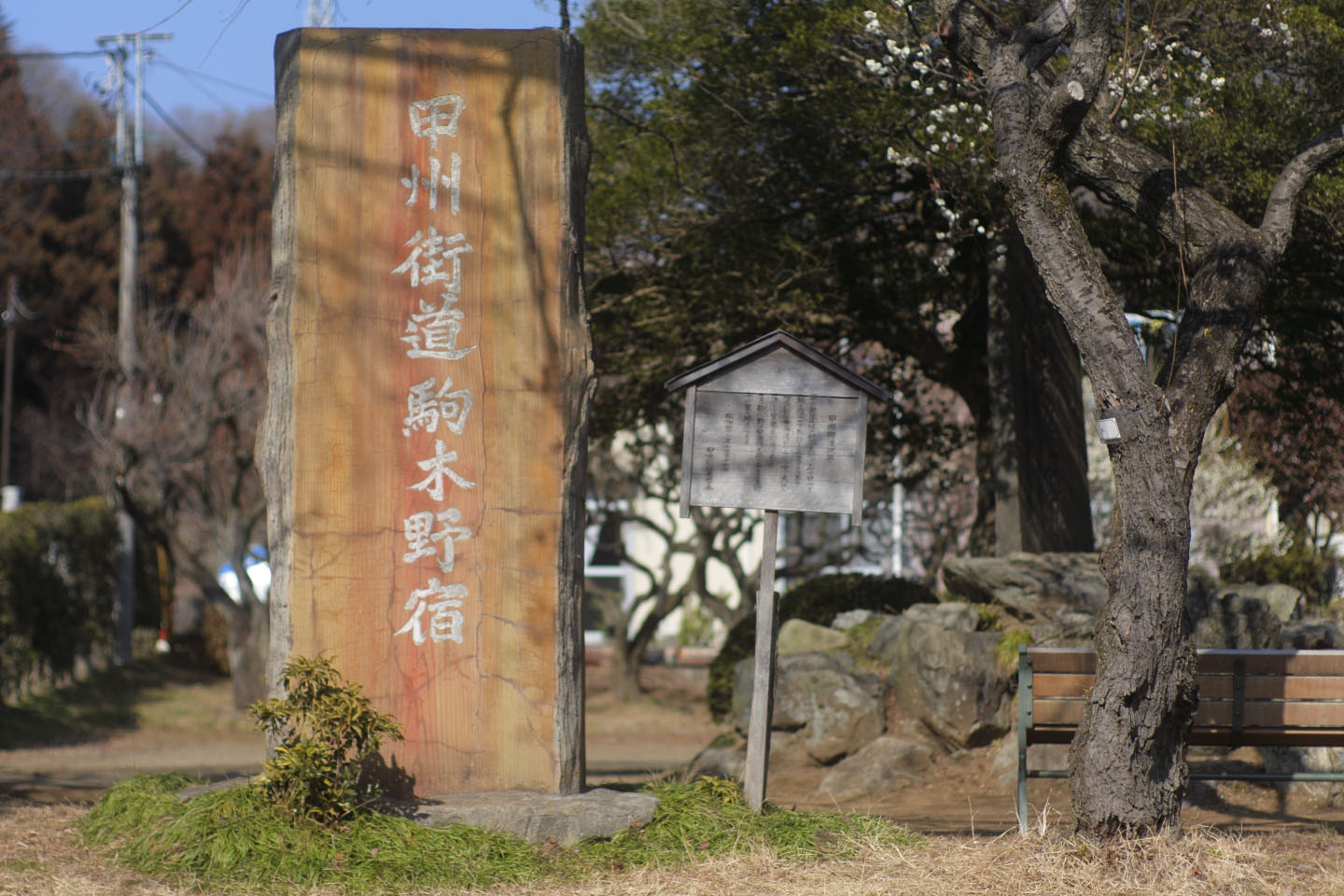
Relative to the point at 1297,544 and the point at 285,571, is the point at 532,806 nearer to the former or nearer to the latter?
the point at 285,571

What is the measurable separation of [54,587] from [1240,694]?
13.1 metres

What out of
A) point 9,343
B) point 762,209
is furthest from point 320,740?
point 9,343

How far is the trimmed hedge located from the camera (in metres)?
13.1

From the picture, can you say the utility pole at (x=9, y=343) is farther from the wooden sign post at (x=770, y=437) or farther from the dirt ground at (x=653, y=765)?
the wooden sign post at (x=770, y=437)

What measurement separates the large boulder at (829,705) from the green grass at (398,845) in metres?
3.00

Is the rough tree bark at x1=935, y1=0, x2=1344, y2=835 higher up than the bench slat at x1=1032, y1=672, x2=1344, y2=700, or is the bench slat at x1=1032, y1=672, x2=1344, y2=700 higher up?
the rough tree bark at x1=935, y1=0, x2=1344, y2=835

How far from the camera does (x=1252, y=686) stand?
623cm

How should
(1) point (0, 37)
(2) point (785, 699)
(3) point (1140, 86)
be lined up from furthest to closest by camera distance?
(1) point (0, 37) → (2) point (785, 699) → (3) point (1140, 86)

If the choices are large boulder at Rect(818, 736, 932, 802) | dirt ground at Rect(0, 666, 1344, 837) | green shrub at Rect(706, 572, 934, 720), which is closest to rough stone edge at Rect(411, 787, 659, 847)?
dirt ground at Rect(0, 666, 1344, 837)

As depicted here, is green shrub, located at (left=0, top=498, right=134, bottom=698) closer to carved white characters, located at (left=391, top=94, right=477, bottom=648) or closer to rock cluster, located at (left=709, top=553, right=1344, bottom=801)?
rock cluster, located at (left=709, top=553, right=1344, bottom=801)

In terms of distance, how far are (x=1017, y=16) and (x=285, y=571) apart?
6.52 metres

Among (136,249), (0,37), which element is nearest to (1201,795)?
(136,249)

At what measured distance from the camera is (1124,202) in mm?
6176

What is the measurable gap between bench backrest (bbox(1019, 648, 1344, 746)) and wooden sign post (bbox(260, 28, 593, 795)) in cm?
232
